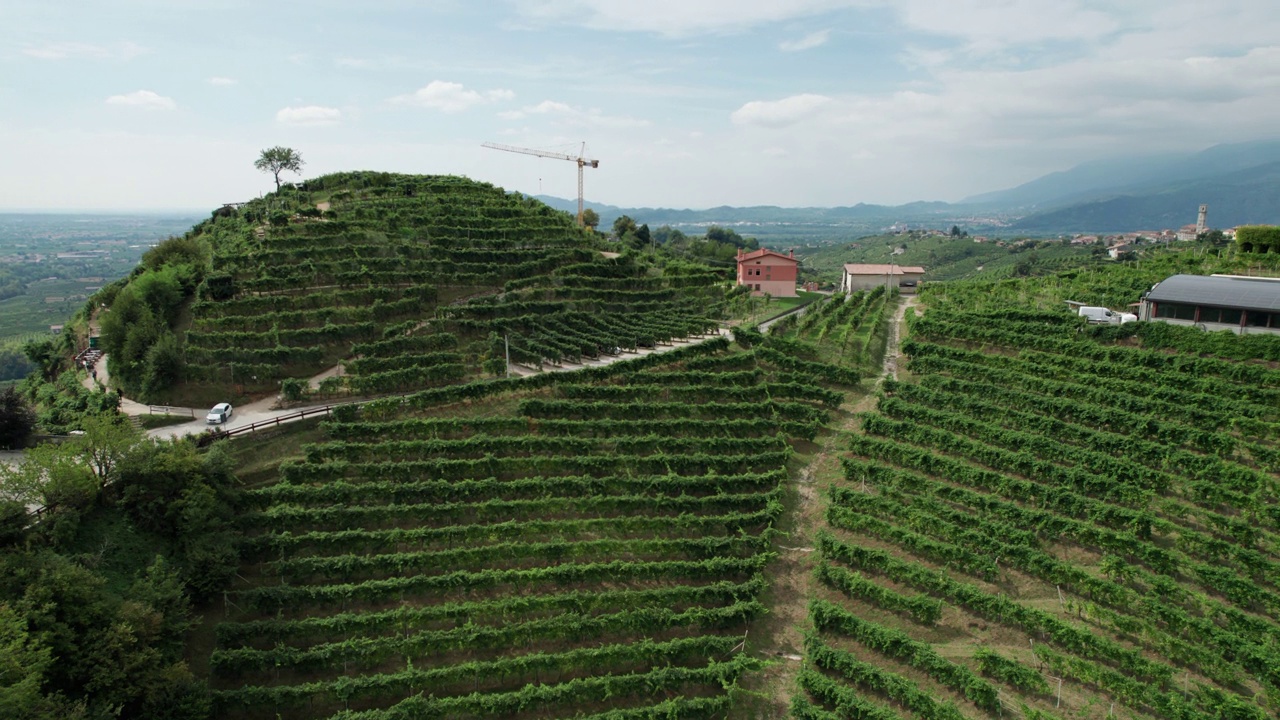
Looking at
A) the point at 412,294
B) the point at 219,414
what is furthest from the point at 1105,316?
the point at 219,414

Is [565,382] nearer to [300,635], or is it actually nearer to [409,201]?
[300,635]

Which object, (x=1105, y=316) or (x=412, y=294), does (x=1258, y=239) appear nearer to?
(x=1105, y=316)

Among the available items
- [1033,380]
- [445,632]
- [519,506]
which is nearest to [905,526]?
[1033,380]

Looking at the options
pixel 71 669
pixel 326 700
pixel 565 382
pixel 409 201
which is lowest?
pixel 326 700

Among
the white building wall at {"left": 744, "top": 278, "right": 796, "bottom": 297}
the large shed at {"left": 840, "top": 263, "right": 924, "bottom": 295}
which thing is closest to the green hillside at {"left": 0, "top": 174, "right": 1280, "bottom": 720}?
the white building wall at {"left": 744, "top": 278, "right": 796, "bottom": 297}

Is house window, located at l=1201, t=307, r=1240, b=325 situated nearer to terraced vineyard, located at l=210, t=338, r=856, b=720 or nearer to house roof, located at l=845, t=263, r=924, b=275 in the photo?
Result: terraced vineyard, located at l=210, t=338, r=856, b=720
